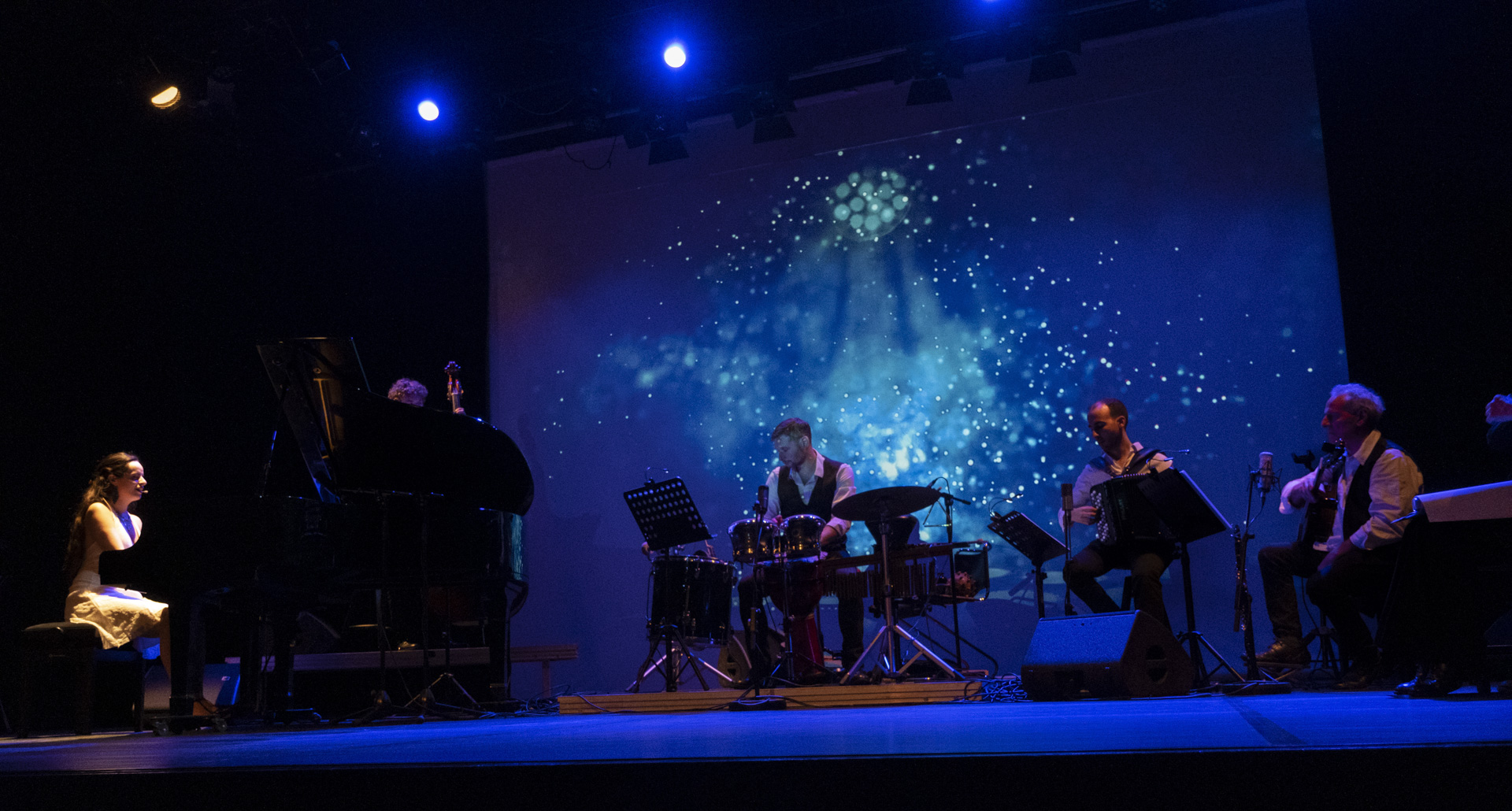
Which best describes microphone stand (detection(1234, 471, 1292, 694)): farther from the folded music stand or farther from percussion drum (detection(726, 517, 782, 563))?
the folded music stand

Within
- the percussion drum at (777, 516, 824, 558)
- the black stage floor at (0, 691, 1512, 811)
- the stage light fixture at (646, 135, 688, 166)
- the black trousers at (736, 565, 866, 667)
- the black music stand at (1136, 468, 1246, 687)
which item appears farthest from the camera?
the stage light fixture at (646, 135, 688, 166)

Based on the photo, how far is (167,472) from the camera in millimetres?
6570

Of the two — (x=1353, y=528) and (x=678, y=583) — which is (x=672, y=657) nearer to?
(x=678, y=583)

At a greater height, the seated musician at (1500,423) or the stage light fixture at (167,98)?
the stage light fixture at (167,98)

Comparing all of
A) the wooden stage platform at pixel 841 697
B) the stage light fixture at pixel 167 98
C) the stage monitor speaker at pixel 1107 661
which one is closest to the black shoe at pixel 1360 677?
the stage monitor speaker at pixel 1107 661

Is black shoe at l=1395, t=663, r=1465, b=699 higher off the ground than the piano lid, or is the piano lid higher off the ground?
the piano lid

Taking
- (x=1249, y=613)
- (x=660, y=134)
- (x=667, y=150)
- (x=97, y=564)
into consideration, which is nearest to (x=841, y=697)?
(x=1249, y=613)

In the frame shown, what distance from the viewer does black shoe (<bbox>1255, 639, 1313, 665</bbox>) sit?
530 centimetres

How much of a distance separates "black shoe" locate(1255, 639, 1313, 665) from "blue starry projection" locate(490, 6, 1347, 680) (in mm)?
798

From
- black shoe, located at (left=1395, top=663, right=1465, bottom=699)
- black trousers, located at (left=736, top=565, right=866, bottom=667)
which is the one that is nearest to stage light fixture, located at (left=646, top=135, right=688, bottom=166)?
black trousers, located at (left=736, top=565, right=866, bottom=667)

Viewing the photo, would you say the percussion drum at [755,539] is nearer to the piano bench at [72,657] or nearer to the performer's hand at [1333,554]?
the performer's hand at [1333,554]

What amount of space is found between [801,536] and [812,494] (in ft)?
2.72

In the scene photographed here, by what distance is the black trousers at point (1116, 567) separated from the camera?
5137 millimetres

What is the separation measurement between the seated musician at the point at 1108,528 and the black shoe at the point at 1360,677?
0.82m
